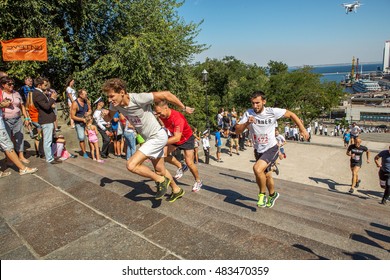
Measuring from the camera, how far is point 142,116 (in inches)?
144

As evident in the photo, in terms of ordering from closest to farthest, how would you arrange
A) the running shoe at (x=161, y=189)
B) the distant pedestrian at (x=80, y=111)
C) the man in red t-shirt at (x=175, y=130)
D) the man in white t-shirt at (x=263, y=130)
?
the running shoe at (x=161, y=189), the man in white t-shirt at (x=263, y=130), the man in red t-shirt at (x=175, y=130), the distant pedestrian at (x=80, y=111)

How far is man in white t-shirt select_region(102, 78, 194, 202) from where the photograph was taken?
3.45 meters

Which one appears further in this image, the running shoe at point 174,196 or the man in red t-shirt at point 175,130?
the man in red t-shirt at point 175,130

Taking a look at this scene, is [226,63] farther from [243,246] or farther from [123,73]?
[243,246]

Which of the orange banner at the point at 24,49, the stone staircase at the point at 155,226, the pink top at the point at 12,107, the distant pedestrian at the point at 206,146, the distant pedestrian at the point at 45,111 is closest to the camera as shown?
the stone staircase at the point at 155,226

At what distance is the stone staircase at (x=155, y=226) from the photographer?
2814 millimetres

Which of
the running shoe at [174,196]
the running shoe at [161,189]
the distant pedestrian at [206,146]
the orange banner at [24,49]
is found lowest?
the distant pedestrian at [206,146]

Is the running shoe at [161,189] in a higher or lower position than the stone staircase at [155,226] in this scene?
higher

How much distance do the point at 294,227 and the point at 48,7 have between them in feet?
45.7

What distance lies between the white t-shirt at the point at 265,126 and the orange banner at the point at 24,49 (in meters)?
9.33

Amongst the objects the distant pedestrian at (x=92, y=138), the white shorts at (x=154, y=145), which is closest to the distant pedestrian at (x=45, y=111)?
the distant pedestrian at (x=92, y=138)

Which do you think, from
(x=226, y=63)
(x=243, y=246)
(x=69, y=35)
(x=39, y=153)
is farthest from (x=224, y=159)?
(x=226, y=63)

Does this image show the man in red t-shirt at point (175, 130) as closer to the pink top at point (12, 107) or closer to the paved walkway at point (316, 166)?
the pink top at point (12, 107)

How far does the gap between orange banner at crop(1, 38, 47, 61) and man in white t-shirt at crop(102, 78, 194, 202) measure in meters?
8.08
